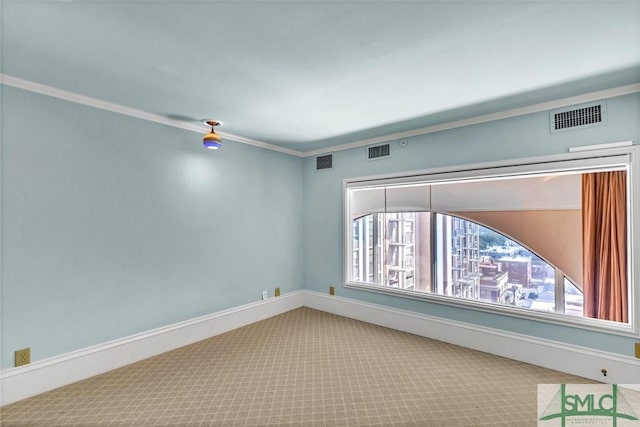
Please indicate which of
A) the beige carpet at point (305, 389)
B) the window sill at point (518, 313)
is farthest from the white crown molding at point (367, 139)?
the beige carpet at point (305, 389)

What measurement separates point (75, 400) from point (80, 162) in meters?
2.02

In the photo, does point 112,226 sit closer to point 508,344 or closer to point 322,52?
point 322,52

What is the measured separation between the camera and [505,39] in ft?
6.20

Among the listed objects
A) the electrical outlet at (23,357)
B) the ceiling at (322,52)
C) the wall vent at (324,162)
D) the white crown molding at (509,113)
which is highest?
the ceiling at (322,52)

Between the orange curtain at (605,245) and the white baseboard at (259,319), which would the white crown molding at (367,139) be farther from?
the white baseboard at (259,319)

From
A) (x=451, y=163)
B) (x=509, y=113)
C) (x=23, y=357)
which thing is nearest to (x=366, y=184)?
(x=451, y=163)

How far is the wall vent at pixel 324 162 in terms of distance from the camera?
4.69 meters

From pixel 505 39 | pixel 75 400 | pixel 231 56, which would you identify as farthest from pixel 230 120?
pixel 75 400

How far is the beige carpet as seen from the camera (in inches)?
83.8

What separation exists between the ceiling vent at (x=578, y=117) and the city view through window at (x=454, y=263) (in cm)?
127

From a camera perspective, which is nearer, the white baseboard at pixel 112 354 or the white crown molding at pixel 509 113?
the white baseboard at pixel 112 354

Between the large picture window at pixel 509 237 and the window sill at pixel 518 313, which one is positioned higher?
the large picture window at pixel 509 237
